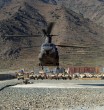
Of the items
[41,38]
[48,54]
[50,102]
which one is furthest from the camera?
[41,38]

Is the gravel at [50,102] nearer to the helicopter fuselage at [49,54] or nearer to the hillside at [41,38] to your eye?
the helicopter fuselage at [49,54]

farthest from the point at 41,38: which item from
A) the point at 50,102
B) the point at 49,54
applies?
the point at 50,102

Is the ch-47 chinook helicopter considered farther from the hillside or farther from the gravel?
the hillside

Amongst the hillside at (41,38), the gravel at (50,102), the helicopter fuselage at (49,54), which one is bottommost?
the gravel at (50,102)

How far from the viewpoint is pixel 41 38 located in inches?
6890

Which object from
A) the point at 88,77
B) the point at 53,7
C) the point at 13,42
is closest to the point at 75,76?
the point at 88,77

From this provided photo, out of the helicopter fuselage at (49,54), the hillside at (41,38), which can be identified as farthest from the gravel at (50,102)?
the hillside at (41,38)

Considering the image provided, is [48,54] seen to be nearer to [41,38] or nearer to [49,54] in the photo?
[49,54]

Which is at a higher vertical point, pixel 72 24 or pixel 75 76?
pixel 72 24

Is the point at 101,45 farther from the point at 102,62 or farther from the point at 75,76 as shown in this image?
the point at 75,76

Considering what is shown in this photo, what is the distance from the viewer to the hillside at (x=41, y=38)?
15150 centimetres

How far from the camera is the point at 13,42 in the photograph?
160500 millimetres

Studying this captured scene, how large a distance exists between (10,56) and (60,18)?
39.5 m

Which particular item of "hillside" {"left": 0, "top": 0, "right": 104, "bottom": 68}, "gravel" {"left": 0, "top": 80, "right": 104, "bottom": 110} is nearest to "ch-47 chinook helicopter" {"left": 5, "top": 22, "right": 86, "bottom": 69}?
"gravel" {"left": 0, "top": 80, "right": 104, "bottom": 110}
